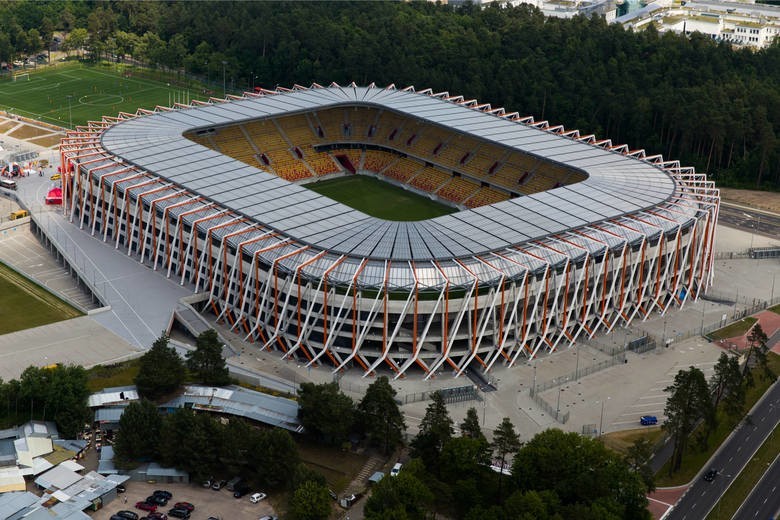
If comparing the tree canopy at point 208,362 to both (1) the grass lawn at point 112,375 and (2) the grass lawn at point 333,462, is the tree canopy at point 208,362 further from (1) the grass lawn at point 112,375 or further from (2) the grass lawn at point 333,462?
(2) the grass lawn at point 333,462

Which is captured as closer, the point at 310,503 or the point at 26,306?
the point at 310,503

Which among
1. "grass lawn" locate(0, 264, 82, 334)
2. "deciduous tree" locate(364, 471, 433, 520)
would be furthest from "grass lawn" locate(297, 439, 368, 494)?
"grass lawn" locate(0, 264, 82, 334)

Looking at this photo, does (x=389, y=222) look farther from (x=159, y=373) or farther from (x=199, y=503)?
(x=199, y=503)

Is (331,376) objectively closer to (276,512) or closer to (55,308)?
(276,512)

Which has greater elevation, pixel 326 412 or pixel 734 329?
pixel 734 329

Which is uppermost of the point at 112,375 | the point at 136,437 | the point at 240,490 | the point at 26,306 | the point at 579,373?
the point at 579,373

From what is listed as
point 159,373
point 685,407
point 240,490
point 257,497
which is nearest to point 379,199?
point 159,373

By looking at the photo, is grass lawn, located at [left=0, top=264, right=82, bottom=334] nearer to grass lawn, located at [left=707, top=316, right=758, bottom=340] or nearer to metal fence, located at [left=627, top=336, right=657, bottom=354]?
metal fence, located at [left=627, top=336, right=657, bottom=354]
